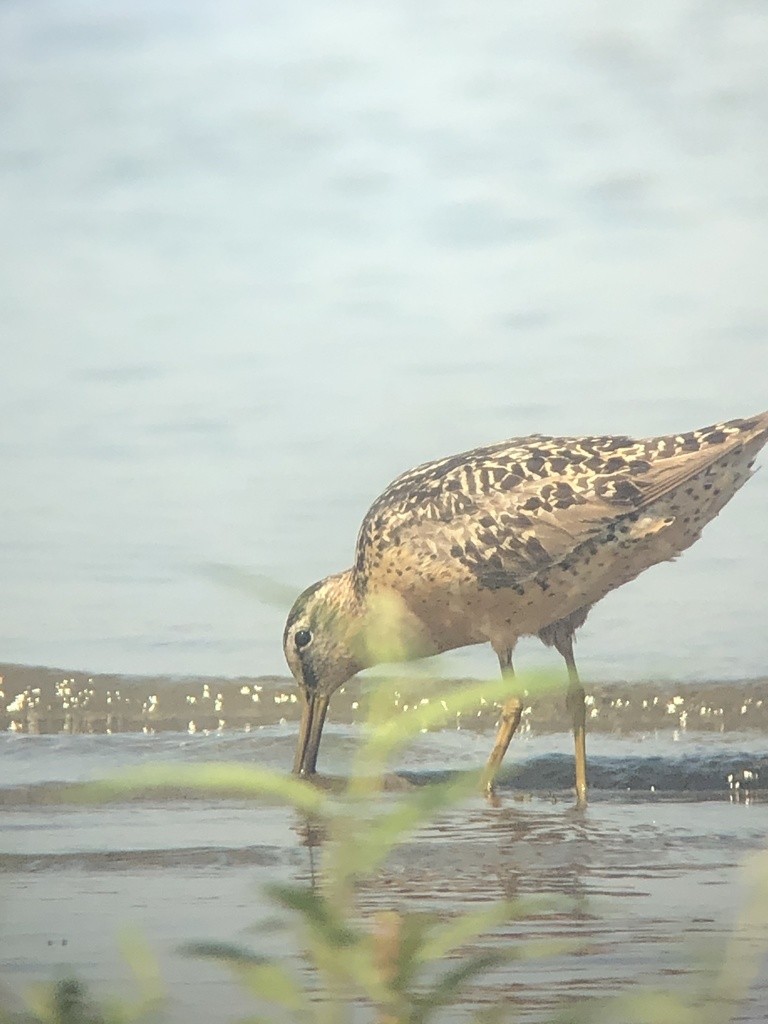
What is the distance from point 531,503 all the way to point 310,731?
1.28 meters

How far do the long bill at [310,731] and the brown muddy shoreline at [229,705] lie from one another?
1.69 metres

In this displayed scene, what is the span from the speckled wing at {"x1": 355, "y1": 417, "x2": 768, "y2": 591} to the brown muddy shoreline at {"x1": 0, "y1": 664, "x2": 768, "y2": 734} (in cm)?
251

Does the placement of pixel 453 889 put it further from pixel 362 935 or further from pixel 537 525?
pixel 362 935

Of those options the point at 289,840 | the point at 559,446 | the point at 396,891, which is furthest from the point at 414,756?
the point at 396,891

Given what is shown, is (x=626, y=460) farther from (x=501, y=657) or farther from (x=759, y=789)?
(x=759, y=789)

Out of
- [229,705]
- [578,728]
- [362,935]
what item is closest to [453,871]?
[578,728]

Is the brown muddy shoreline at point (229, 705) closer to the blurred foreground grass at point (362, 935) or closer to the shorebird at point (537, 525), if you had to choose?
the shorebird at point (537, 525)

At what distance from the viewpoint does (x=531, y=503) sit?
4.27 meters

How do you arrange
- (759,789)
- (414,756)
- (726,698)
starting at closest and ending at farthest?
(759,789) < (414,756) < (726,698)

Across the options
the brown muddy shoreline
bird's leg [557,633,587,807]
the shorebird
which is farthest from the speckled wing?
the brown muddy shoreline

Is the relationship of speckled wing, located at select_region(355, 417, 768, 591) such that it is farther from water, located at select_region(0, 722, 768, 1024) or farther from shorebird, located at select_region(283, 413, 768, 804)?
water, located at select_region(0, 722, 768, 1024)

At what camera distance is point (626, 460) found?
4328 mm

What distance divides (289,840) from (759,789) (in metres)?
2.03

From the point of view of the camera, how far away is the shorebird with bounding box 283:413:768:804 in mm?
4238
